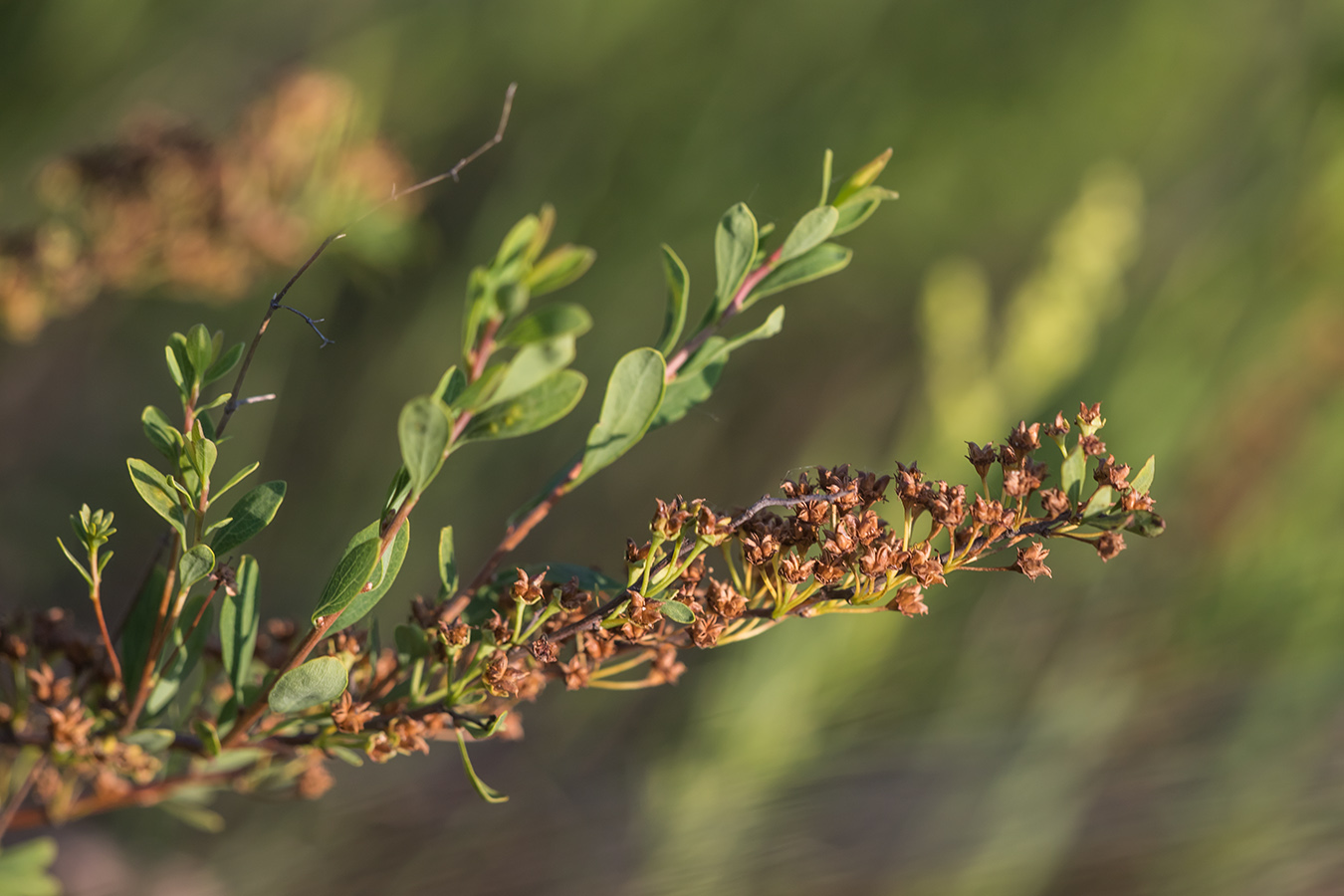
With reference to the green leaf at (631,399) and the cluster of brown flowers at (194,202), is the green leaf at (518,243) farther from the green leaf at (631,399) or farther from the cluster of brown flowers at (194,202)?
the cluster of brown flowers at (194,202)

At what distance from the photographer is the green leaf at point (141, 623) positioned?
279 mm

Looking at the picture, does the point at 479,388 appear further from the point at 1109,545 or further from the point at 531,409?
the point at 1109,545

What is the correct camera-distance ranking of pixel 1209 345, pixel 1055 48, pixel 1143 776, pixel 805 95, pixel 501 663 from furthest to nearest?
pixel 1055 48
pixel 805 95
pixel 1209 345
pixel 1143 776
pixel 501 663

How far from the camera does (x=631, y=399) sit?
0.22 m

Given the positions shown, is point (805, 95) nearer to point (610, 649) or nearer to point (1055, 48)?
point (1055, 48)

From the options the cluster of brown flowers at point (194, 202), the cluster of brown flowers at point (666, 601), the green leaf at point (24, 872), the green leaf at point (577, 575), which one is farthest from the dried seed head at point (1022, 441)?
the cluster of brown flowers at point (194, 202)

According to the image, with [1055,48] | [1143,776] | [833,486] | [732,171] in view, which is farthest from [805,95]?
[833,486]

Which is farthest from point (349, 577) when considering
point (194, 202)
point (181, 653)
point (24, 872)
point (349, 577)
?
point (194, 202)

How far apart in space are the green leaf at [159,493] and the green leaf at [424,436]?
2.5 inches

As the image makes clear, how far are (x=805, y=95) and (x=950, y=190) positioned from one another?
325 mm

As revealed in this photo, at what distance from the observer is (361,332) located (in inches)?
Answer: 46.0

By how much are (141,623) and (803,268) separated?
22 centimetres

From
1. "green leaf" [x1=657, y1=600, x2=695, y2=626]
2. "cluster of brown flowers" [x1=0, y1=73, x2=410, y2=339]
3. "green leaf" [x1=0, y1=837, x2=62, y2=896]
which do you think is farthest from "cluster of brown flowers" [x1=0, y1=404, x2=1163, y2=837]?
"cluster of brown flowers" [x1=0, y1=73, x2=410, y2=339]

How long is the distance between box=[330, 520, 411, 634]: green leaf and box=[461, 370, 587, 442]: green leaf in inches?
1.2
